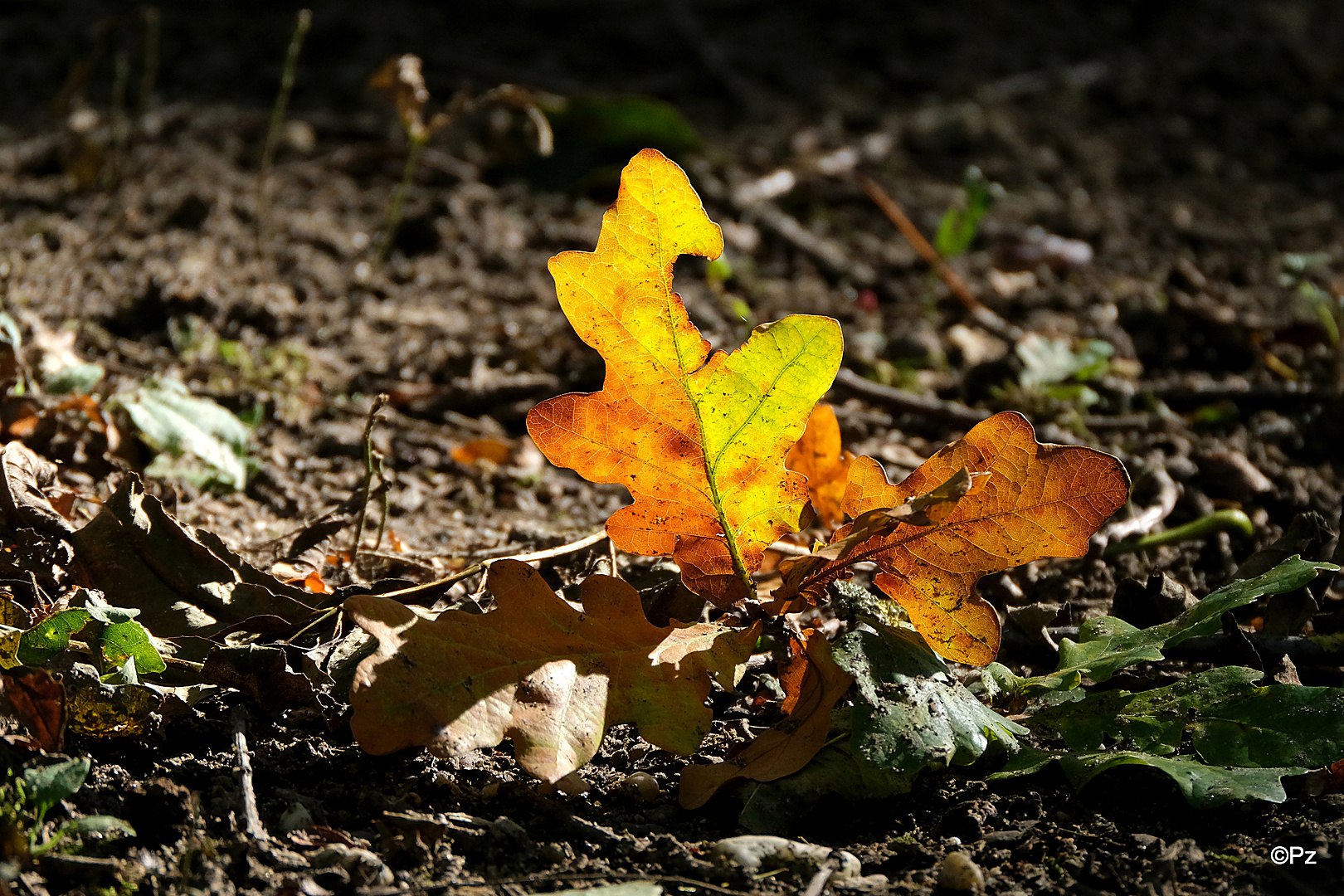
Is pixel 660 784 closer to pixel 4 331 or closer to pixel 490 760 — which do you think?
pixel 490 760

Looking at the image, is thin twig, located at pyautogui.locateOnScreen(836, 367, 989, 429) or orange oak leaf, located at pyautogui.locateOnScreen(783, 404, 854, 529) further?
thin twig, located at pyautogui.locateOnScreen(836, 367, 989, 429)

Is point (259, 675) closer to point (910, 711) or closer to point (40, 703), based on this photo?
point (40, 703)

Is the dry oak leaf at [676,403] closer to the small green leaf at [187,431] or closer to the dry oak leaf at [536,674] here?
the dry oak leaf at [536,674]

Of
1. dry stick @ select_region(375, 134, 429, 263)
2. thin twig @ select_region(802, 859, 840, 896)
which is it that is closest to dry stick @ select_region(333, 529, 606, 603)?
thin twig @ select_region(802, 859, 840, 896)

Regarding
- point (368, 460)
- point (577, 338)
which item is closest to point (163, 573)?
point (368, 460)

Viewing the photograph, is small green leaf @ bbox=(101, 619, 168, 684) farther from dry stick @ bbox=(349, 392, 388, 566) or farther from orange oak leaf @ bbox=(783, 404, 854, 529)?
orange oak leaf @ bbox=(783, 404, 854, 529)

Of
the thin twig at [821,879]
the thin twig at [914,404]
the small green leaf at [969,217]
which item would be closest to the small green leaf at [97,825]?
the thin twig at [821,879]


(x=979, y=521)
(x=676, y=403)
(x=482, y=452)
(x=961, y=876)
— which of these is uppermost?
(x=676, y=403)
